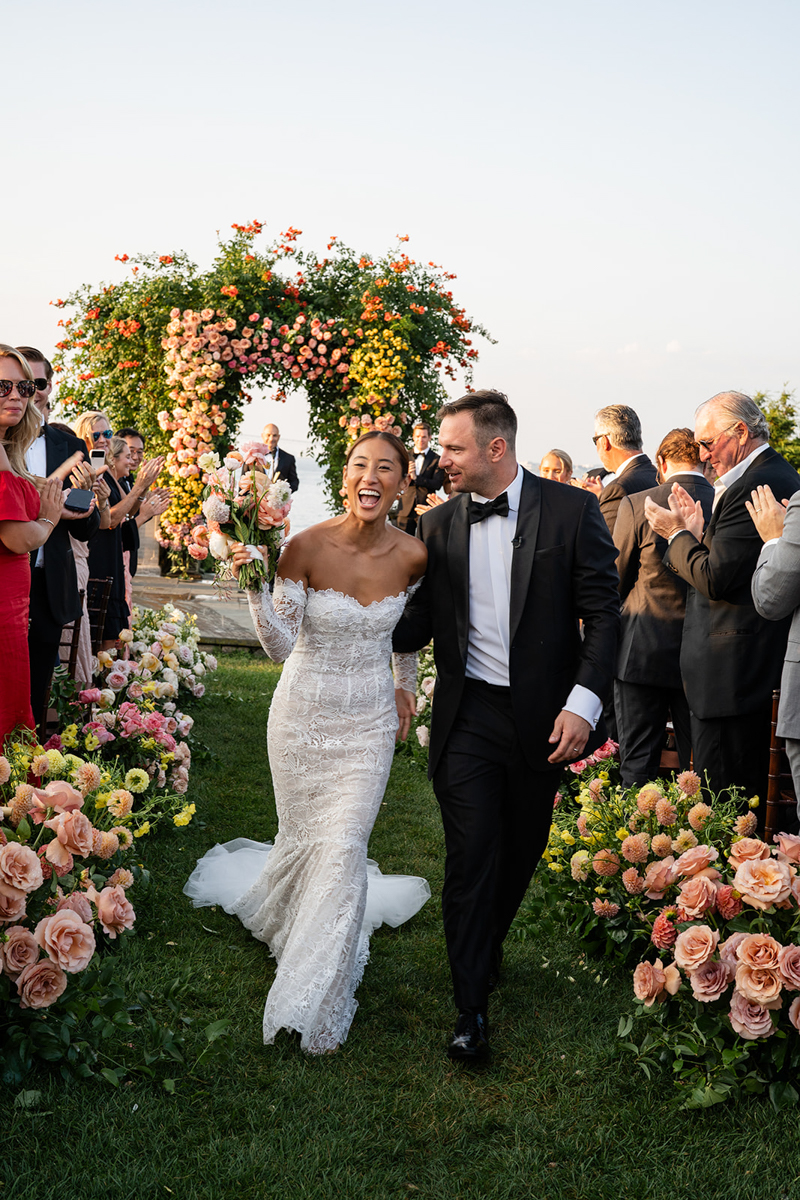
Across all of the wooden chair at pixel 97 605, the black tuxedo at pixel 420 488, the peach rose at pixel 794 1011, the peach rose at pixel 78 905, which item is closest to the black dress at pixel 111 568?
the wooden chair at pixel 97 605

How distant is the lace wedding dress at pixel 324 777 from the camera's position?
3645 mm

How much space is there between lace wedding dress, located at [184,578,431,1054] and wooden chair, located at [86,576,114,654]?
7.83 feet

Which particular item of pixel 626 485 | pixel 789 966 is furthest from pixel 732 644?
pixel 626 485

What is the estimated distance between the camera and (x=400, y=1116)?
3.08 m

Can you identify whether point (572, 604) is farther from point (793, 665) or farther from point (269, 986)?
point (269, 986)

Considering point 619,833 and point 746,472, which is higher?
point 746,472

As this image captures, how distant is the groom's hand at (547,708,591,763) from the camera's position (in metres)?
3.45

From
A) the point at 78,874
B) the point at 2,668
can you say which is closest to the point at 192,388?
the point at 2,668

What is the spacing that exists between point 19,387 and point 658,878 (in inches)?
124

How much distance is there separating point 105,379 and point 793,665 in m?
14.2

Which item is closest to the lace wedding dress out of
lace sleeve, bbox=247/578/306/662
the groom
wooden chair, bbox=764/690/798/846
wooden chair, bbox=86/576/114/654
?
lace sleeve, bbox=247/578/306/662

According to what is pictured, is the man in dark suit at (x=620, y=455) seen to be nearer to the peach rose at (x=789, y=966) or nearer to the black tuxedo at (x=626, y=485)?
the black tuxedo at (x=626, y=485)

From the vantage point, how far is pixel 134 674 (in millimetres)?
6250

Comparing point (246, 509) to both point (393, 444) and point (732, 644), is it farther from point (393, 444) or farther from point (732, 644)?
point (732, 644)
